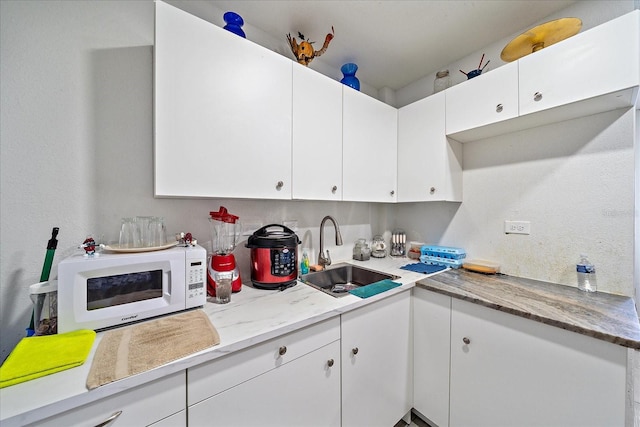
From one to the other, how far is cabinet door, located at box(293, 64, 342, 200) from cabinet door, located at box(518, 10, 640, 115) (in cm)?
102

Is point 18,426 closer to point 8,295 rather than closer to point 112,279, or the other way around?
point 112,279

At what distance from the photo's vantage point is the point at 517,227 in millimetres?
1512

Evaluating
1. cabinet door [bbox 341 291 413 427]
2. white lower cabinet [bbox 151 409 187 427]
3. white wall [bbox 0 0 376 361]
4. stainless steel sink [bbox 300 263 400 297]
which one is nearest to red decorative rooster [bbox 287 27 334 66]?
white wall [bbox 0 0 376 361]

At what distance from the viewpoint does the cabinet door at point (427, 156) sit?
1639mm

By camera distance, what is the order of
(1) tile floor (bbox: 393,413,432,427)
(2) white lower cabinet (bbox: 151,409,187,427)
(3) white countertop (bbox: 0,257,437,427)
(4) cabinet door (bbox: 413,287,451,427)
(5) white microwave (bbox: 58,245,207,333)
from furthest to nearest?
(1) tile floor (bbox: 393,413,432,427), (4) cabinet door (bbox: 413,287,451,427), (5) white microwave (bbox: 58,245,207,333), (2) white lower cabinet (bbox: 151,409,187,427), (3) white countertop (bbox: 0,257,437,427)

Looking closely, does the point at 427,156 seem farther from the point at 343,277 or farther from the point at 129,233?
the point at 129,233

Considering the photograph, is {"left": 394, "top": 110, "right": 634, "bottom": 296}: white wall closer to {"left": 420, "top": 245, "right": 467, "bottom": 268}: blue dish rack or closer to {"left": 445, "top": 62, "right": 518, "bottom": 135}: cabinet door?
{"left": 420, "top": 245, "right": 467, "bottom": 268}: blue dish rack

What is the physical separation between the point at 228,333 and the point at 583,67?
6.26 feet

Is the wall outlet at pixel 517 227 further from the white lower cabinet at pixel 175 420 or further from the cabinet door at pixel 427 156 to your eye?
the white lower cabinet at pixel 175 420

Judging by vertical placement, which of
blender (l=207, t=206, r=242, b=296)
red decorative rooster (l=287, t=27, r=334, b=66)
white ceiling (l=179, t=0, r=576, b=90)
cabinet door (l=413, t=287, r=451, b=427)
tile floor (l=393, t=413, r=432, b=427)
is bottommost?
tile floor (l=393, t=413, r=432, b=427)

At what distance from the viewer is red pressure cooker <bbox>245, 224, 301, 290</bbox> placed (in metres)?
1.25

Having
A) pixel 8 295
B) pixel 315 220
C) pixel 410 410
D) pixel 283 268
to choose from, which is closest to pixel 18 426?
pixel 8 295

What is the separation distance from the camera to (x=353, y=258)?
1989 mm

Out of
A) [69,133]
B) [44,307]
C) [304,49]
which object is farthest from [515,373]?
[69,133]
